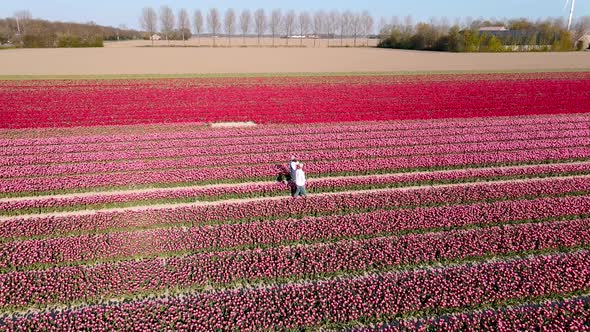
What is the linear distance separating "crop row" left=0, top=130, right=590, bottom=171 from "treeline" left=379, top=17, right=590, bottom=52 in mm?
89861

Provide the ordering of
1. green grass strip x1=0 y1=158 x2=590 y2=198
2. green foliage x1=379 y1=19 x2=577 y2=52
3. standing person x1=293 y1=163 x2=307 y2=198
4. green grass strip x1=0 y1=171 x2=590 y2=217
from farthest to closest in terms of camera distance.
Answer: green foliage x1=379 y1=19 x2=577 y2=52 → green grass strip x1=0 y1=158 x2=590 y2=198 → standing person x1=293 y1=163 x2=307 y2=198 → green grass strip x1=0 y1=171 x2=590 y2=217

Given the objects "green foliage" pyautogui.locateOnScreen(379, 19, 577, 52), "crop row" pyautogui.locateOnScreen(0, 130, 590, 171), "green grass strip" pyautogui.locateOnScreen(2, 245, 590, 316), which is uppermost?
"green foliage" pyautogui.locateOnScreen(379, 19, 577, 52)

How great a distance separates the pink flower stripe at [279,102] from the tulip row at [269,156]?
8263mm

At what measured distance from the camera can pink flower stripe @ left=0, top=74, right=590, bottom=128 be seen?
3177cm

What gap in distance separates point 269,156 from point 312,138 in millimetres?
4772

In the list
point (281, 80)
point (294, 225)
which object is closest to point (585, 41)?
point (281, 80)

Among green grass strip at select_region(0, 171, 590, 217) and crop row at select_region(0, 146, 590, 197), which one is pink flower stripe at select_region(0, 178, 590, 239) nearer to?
green grass strip at select_region(0, 171, 590, 217)

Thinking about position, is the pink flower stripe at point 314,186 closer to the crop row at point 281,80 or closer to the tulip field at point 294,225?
the tulip field at point 294,225

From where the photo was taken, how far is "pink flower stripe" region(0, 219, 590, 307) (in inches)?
437

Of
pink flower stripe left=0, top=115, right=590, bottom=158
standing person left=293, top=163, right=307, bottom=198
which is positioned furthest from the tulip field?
standing person left=293, top=163, right=307, bottom=198

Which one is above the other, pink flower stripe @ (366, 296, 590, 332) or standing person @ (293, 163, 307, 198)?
standing person @ (293, 163, 307, 198)

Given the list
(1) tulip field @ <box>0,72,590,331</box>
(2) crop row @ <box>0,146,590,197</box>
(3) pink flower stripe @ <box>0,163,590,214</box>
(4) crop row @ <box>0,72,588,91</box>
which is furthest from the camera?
(4) crop row @ <box>0,72,588,91</box>

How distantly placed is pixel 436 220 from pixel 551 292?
4.31 meters

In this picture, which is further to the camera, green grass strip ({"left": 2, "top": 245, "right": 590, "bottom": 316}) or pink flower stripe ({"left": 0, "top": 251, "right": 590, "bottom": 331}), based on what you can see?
green grass strip ({"left": 2, "top": 245, "right": 590, "bottom": 316})
